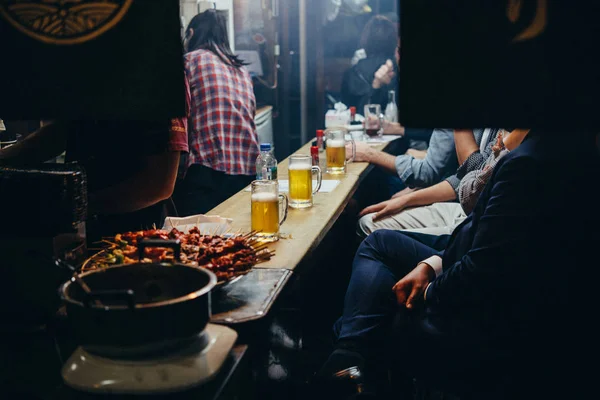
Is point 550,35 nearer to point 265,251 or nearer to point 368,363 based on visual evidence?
point 265,251

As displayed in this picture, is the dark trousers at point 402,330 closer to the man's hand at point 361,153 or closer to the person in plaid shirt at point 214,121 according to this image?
the man's hand at point 361,153

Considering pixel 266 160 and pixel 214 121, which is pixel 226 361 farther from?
pixel 214 121

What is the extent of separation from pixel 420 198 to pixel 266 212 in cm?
170

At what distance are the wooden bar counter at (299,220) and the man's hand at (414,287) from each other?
0.37 meters

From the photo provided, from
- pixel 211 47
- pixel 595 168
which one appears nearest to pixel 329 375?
pixel 595 168

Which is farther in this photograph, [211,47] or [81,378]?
[211,47]

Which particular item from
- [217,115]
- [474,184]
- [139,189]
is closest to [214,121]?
[217,115]

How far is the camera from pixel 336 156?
12.9 feet

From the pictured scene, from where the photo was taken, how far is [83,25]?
4.85ft

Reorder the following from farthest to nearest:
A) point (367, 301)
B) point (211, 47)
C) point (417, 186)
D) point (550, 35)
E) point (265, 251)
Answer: point (211, 47)
point (417, 186)
point (367, 301)
point (265, 251)
point (550, 35)

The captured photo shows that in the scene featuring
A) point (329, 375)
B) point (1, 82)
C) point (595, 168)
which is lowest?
point (329, 375)

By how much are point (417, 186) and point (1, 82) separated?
2.89 metres

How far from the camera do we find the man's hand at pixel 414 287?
2477 millimetres

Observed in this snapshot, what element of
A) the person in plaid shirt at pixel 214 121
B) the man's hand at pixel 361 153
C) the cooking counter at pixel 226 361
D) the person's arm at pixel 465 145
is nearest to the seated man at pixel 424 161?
the man's hand at pixel 361 153
